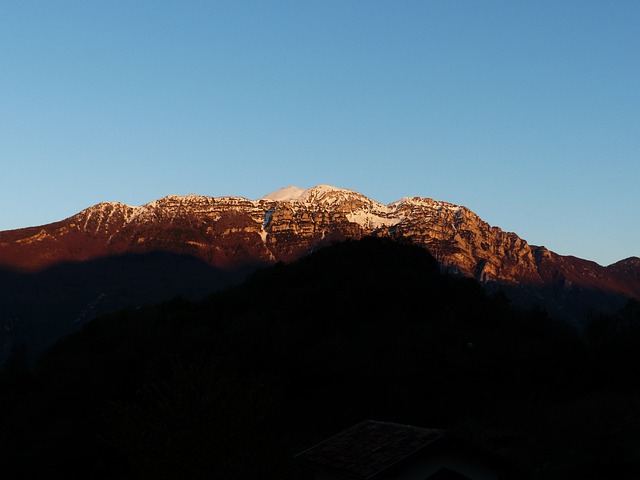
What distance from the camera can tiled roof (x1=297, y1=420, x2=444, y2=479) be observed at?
22.3m

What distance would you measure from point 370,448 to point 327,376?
33427 mm

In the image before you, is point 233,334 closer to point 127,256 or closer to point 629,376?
point 629,376

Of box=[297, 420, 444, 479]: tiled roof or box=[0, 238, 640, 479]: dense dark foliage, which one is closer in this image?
box=[297, 420, 444, 479]: tiled roof

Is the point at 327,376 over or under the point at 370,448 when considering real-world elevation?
under

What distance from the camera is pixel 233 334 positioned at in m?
61.9

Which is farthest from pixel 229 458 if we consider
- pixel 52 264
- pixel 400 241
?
pixel 52 264

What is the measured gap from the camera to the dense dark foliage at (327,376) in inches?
965

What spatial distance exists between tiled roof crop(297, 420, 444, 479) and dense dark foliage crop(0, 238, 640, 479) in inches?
64.5

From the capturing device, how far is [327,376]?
5691 centimetres

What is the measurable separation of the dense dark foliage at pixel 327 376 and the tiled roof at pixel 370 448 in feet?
5.37

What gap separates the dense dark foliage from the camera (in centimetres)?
2450

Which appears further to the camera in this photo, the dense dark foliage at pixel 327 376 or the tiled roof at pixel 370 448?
the dense dark foliage at pixel 327 376

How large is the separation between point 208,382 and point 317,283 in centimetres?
5361

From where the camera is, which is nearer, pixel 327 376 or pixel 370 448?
pixel 370 448
